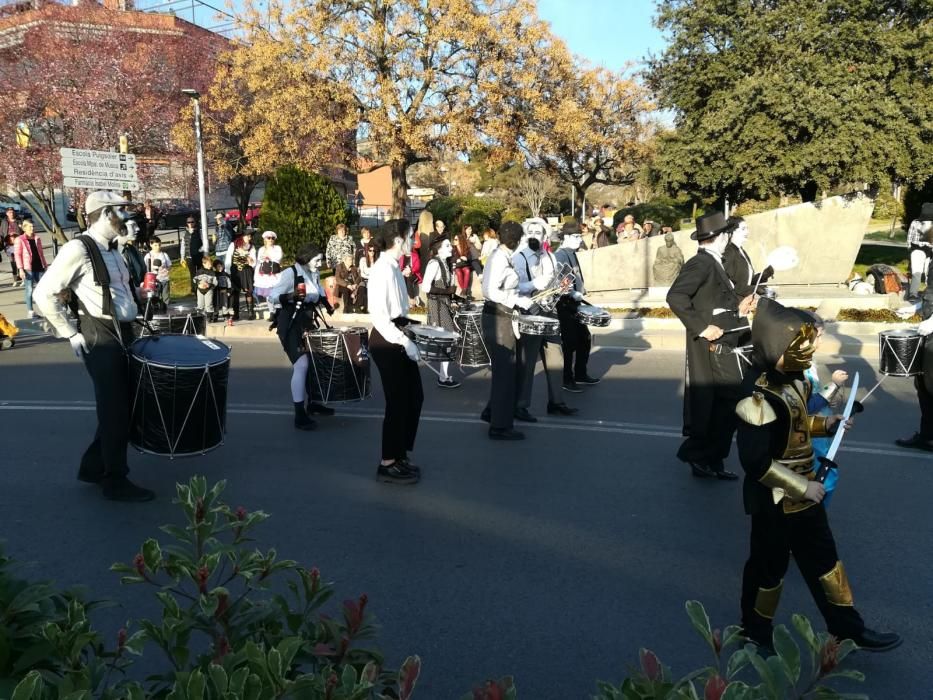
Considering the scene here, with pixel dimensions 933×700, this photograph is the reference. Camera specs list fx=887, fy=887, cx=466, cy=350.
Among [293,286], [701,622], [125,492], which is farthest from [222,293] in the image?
[701,622]

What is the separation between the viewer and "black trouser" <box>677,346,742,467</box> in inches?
242

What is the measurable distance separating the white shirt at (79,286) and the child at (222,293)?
32.9 feet

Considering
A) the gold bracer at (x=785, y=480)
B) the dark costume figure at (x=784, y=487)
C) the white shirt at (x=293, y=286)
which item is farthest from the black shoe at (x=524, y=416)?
the gold bracer at (x=785, y=480)

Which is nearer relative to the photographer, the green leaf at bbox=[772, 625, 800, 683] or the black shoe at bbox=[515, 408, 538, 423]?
the green leaf at bbox=[772, 625, 800, 683]

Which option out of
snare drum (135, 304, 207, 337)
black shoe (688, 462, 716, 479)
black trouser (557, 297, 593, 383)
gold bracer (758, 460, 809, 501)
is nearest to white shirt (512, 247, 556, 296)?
black trouser (557, 297, 593, 383)

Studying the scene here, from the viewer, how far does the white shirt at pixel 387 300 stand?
6.01 m

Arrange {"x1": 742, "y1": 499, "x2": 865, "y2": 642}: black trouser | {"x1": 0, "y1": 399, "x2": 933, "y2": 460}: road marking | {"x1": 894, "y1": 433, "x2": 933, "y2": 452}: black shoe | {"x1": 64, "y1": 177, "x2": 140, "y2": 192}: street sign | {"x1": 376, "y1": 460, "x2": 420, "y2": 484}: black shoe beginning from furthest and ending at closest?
{"x1": 64, "y1": 177, "x2": 140, "y2": 192}: street sign → {"x1": 0, "y1": 399, "x2": 933, "y2": 460}: road marking → {"x1": 894, "y1": 433, "x2": 933, "y2": 452}: black shoe → {"x1": 376, "y1": 460, "x2": 420, "y2": 484}: black shoe → {"x1": 742, "y1": 499, "x2": 865, "y2": 642}: black trouser

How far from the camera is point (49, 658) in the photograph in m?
2.14

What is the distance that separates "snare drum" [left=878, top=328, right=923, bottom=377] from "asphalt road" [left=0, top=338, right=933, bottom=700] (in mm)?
662

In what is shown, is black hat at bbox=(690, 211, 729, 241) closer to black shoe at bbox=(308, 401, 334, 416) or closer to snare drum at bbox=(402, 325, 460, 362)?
snare drum at bbox=(402, 325, 460, 362)

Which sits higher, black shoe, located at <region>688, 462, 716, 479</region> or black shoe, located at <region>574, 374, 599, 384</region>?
black shoe, located at <region>574, 374, 599, 384</region>

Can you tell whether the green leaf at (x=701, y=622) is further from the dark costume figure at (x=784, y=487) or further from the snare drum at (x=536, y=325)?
the snare drum at (x=536, y=325)

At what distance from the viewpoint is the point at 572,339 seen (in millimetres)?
9547

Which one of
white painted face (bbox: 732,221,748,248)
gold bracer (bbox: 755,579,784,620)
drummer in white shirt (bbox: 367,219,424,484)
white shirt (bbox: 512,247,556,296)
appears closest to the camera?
gold bracer (bbox: 755,579,784,620)
